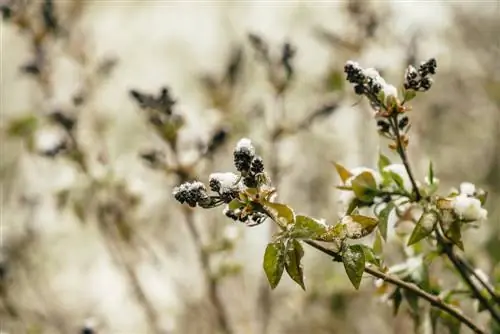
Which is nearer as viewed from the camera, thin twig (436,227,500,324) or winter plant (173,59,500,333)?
winter plant (173,59,500,333)

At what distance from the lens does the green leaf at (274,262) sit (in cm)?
130

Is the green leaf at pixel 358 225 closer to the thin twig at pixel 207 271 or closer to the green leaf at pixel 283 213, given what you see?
the green leaf at pixel 283 213

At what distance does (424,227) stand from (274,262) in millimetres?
343

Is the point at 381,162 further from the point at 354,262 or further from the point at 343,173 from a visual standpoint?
the point at 354,262

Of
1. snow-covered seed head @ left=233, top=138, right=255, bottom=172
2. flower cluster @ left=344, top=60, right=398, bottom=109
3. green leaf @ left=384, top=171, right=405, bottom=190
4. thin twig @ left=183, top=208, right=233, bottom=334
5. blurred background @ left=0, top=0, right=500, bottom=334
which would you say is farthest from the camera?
blurred background @ left=0, top=0, right=500, bottom=334

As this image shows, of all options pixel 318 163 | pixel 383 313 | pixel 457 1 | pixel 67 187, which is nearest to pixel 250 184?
pixel 67 187

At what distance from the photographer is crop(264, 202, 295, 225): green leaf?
1299mm

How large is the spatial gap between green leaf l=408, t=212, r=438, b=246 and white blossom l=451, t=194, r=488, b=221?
0.05 metres

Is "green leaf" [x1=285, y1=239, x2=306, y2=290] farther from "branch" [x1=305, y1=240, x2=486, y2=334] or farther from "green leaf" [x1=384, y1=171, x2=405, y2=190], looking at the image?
"green leaf" [x1=384, y1=171, x2=405, y2=190]

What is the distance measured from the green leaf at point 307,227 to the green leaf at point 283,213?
12 millimetres

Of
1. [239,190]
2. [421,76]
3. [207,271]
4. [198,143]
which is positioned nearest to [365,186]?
[421,76]

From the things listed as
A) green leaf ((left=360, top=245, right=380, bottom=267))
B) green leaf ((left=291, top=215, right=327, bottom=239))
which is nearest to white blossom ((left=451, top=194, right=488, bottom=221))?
green leaf ((left=360, top=245, right=380, bottom=267))

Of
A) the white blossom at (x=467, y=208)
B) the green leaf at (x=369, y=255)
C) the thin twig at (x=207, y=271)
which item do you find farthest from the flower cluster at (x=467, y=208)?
the thin twig at (x=207, y=271)

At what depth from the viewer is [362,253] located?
1.30 m
